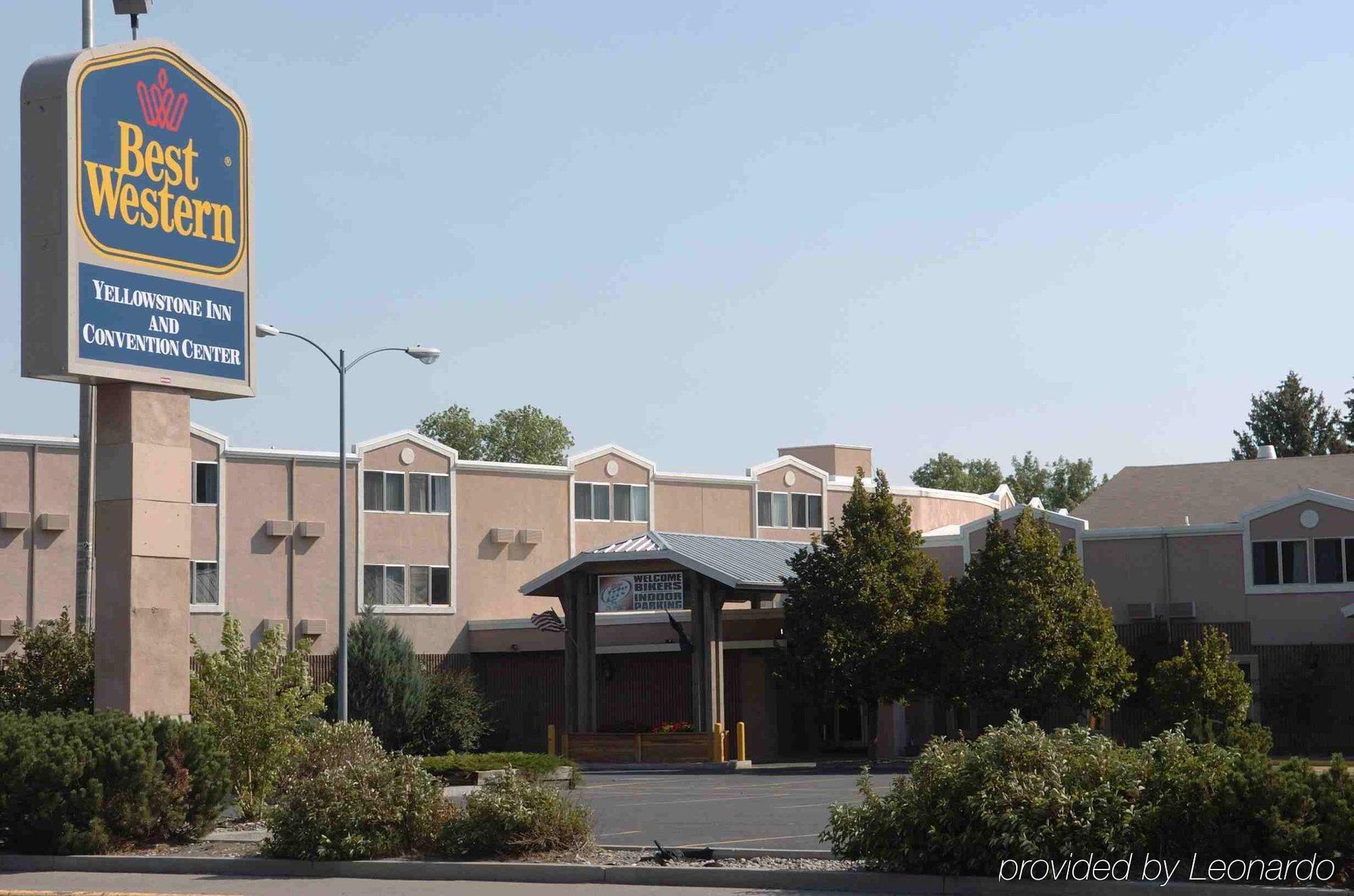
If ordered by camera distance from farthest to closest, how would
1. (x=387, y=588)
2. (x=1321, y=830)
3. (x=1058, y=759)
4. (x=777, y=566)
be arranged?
(x=387, y=588) < (x=777, y=566) < (x=1058, y=759) < (x=1321, y=830)

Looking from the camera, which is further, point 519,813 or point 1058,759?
point 519,813

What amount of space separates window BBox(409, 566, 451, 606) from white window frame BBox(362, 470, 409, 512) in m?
1.93

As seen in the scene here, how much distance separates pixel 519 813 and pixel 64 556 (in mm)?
33881

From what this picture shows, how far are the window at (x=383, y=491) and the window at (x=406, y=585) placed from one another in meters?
1.77

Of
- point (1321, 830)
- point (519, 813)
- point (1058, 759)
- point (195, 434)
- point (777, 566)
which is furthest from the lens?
point (195, 434)

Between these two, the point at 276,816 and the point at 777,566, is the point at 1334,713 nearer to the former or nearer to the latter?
the point at 777,566

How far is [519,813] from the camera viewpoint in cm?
1681

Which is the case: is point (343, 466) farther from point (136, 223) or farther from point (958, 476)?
point (958, 476)

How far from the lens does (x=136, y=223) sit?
2066cm

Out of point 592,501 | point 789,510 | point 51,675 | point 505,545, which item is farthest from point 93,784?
point 789,510

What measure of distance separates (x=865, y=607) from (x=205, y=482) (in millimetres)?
20105

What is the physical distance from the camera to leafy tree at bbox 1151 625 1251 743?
3659cm

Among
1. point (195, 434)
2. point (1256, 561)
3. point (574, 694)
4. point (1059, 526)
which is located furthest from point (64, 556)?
point (1256, 561)

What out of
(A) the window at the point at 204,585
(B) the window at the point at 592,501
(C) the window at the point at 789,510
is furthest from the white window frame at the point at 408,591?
(C) the window at the point at 789,510
